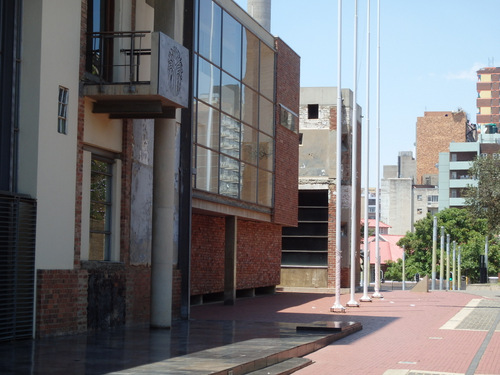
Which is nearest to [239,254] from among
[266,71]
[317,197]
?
[266,71]

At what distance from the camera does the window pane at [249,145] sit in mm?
31031

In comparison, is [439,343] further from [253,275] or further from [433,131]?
[433,131]

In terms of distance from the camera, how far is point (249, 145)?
104 feet

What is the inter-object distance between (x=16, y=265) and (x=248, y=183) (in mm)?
17483

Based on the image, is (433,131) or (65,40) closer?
(65,40)

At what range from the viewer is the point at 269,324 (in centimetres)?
1919

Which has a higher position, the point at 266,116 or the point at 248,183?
the point at 266,116

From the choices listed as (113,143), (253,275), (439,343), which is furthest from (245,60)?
(439,343)

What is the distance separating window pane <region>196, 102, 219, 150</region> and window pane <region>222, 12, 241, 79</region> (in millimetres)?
1999

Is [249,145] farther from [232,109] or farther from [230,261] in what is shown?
[230,261]

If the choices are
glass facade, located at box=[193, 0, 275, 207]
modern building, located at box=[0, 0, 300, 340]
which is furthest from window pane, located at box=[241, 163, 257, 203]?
modern building, located at box=[0, 0, 300, 340]

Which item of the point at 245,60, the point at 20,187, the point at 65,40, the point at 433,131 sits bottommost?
the point at 20,187

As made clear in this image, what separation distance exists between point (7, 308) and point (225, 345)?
3530 millimetres

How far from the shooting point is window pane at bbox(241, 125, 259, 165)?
3103 centimetres
